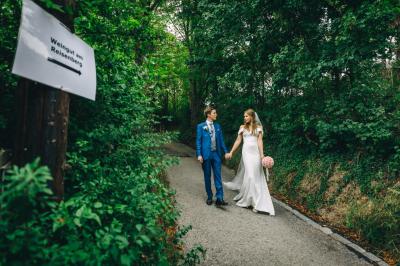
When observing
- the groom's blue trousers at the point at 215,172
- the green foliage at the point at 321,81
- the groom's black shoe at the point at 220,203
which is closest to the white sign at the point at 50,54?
the groom's blue trousers at the point at 215,172

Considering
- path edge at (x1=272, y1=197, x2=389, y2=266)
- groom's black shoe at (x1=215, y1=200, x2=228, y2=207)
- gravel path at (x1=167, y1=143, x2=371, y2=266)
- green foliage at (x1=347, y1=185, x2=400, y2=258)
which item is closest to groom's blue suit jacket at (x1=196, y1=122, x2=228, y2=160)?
groom's black shoe at (x1=215, y1=200, x2=228, y2=207)

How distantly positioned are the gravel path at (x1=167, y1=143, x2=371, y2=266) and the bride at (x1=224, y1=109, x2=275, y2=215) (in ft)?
0.81

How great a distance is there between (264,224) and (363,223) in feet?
6.06

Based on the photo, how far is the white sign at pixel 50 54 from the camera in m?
1.92

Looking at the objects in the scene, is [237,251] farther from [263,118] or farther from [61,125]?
[263,118]

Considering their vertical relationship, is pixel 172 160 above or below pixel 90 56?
below

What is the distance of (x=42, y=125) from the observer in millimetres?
2244

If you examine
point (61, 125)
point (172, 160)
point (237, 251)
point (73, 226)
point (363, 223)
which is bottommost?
point (237, 251)

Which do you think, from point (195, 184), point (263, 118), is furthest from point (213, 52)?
point (195, 184)

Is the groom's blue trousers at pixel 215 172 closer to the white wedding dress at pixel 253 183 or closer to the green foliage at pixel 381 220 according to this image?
the white wedding dress at pixel 253 183

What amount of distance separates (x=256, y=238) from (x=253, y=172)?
207cm

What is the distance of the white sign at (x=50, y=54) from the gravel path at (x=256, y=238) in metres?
3.23

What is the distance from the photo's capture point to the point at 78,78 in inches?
101

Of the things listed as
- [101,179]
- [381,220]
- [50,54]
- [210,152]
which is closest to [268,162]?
[210,152]
